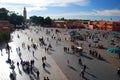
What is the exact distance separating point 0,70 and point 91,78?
999 centimetres

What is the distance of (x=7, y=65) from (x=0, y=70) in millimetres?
2140

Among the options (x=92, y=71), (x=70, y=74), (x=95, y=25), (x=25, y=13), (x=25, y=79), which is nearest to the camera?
(x=25, y=79)

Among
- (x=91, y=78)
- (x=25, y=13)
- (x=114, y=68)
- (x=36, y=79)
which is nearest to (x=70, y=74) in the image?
(x=91, y=78)

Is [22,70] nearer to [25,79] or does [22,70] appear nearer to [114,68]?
[25,79]

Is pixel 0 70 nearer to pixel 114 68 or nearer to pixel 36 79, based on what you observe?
pixel 36 79

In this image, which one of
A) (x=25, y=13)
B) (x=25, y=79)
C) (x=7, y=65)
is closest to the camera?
(x=25, y=79)

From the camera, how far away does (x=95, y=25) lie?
138 meters

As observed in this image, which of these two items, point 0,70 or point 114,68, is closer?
point 0,70

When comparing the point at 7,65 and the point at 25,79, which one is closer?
the point at 25,79

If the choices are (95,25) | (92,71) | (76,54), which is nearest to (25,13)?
(95,25)

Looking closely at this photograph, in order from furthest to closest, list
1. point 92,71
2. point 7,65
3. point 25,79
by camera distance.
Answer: point 7,65
point 92,71
point 25,79

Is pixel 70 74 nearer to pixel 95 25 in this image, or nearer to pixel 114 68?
pixel 114 68

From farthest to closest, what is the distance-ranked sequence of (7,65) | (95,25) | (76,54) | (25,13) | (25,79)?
1. (25,13)
2. (95,25)
3. (76,54)
4. (7,65)
5. (25,79)

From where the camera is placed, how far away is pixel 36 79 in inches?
879
